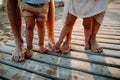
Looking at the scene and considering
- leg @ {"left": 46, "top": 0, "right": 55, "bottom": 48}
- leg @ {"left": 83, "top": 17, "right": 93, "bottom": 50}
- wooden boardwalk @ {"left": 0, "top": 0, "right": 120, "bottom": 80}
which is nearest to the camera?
wooden boardwalk @ {"left": 0, "top": 0, "right": 120, "bottom": 80}

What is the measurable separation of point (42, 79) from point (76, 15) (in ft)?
2.76

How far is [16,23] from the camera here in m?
2.22

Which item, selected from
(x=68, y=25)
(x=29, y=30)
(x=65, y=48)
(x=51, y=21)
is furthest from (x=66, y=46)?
(x=29, y=30)

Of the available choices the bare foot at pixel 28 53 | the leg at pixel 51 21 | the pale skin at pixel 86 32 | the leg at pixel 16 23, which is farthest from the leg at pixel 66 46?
the leg at pixel 16 23

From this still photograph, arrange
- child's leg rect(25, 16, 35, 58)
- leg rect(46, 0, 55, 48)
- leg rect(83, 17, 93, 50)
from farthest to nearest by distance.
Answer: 1. leg rect(46, 0, 55, 48)
2. leg rect(83, 17, 93, 50)
3. child's leg rect(25, 16, 35, 58)

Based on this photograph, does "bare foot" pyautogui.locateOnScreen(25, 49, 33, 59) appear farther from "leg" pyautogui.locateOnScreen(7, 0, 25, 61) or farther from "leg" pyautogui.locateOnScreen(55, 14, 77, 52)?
"leg" pyautogui.locateOnScreen(55, 14, 77, 52)

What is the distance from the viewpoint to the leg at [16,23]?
215 cm

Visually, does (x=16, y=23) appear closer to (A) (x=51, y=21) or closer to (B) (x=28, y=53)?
(B) (x=28, y=53)

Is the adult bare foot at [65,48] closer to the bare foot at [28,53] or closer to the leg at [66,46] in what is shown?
the leg at [66,46]

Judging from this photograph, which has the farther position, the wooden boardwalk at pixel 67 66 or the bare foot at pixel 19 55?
the bare foot at pixel 19 55

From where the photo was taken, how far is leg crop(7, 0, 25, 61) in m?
2.15

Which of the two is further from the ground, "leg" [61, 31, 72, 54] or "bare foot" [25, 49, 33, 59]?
"leg" [61, 31, 72, 54]

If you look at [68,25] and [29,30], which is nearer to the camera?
[29,30]

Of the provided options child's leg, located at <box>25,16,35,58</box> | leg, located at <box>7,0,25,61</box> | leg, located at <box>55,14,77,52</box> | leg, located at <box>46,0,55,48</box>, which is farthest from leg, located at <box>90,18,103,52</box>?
leg, located at <box>7,0,25,61</box>
